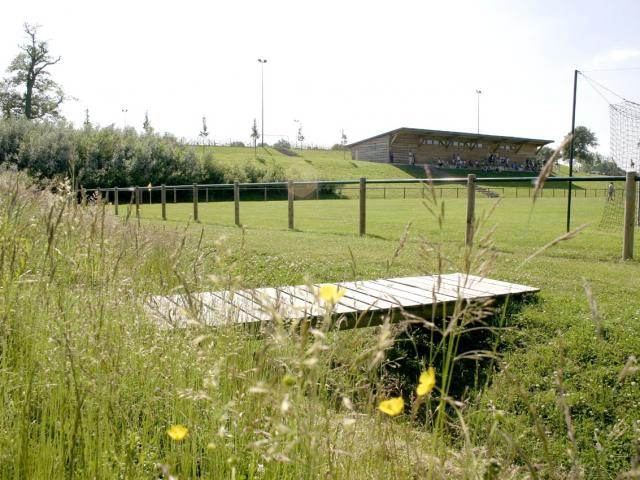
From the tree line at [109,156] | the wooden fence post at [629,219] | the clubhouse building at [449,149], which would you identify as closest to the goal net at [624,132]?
the wooden fence post at [629,219]

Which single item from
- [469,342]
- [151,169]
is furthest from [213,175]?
[469,342]

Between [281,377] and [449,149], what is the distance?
56416 mm

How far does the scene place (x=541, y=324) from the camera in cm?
429

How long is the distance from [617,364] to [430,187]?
3010 mm

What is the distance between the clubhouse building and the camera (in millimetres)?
53938

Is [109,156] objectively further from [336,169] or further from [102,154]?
[336,169]

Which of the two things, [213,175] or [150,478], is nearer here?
[150,478]

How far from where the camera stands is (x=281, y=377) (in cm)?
158

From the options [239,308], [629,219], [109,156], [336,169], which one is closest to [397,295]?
[239,308]

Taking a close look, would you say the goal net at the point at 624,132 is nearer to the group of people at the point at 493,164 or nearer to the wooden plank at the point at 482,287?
the wooden plank at the point at 482,287

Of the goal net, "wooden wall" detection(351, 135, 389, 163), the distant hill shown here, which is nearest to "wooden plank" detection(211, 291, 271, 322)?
the goal net

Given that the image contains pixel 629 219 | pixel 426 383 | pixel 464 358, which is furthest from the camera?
pixel 629 219

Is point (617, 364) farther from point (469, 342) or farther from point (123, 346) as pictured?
point (123, 346)

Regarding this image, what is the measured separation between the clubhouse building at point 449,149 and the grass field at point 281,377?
4844cm
